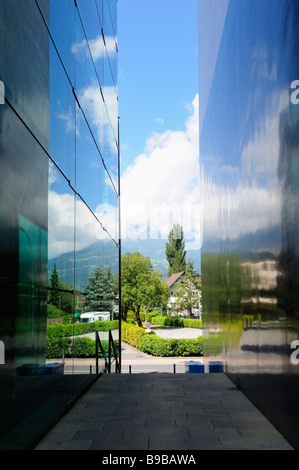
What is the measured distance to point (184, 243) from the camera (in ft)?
283

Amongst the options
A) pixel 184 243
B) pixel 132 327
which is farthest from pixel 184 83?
pixel 132 327

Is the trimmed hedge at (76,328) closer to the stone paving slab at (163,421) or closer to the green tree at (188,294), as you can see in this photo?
the stone paving slab at (163,421)

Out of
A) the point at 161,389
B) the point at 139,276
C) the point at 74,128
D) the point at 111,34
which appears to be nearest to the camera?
the point at 74,128

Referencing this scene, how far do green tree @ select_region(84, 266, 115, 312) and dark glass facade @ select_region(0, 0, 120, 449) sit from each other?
400 millimetres

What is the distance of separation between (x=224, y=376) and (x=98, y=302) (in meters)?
3.42

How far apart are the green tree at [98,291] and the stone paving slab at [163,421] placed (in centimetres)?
179

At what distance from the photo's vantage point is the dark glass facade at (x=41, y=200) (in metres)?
3.92

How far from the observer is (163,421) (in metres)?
5.68

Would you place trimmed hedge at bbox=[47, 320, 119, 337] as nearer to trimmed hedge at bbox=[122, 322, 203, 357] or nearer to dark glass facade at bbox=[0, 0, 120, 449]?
dark glass facade at bbox=[0, 0, 120, 449]

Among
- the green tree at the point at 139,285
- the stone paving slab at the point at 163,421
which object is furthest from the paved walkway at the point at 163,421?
the green tree at the point at 139,285

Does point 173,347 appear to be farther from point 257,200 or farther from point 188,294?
point 188,294
